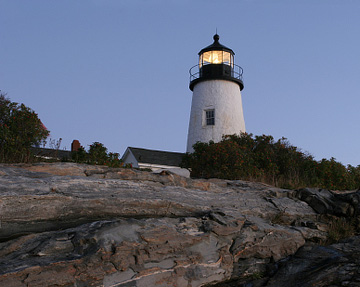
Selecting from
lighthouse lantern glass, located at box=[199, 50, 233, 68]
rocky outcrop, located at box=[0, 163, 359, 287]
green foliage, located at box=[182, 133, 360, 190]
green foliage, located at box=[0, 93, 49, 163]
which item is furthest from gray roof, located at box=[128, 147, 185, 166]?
rocky outcrop, located at box=[0, 163, 359, 287]

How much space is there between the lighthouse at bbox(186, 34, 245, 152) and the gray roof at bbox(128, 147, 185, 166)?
1813 millimetres

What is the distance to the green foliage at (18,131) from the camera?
31.6ft

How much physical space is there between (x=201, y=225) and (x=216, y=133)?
55.9 feet

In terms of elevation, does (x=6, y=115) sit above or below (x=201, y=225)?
above

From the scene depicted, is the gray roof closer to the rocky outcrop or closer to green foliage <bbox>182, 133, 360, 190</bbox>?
green foliage <bbox>182, 133, 360, 190</bbox>

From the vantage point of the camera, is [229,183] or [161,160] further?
[161,160]

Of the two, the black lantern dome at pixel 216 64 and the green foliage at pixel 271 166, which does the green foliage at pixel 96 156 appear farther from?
the black lantern dome at pixel 216 64

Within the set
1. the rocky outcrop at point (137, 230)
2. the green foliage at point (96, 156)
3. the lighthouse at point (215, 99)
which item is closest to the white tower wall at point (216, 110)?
the lighthouse at point (215, 99)

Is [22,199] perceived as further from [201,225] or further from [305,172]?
[305,172]

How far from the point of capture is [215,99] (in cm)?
2355

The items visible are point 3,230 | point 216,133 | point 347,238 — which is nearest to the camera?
point 3,230

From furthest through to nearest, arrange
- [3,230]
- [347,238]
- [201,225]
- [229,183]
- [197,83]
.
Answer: [197,83] → [229,183] → [347,238] → [201,225] → [3,230]

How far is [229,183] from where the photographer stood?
29.7 ft

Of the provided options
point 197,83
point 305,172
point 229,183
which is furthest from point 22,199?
point 197,83
